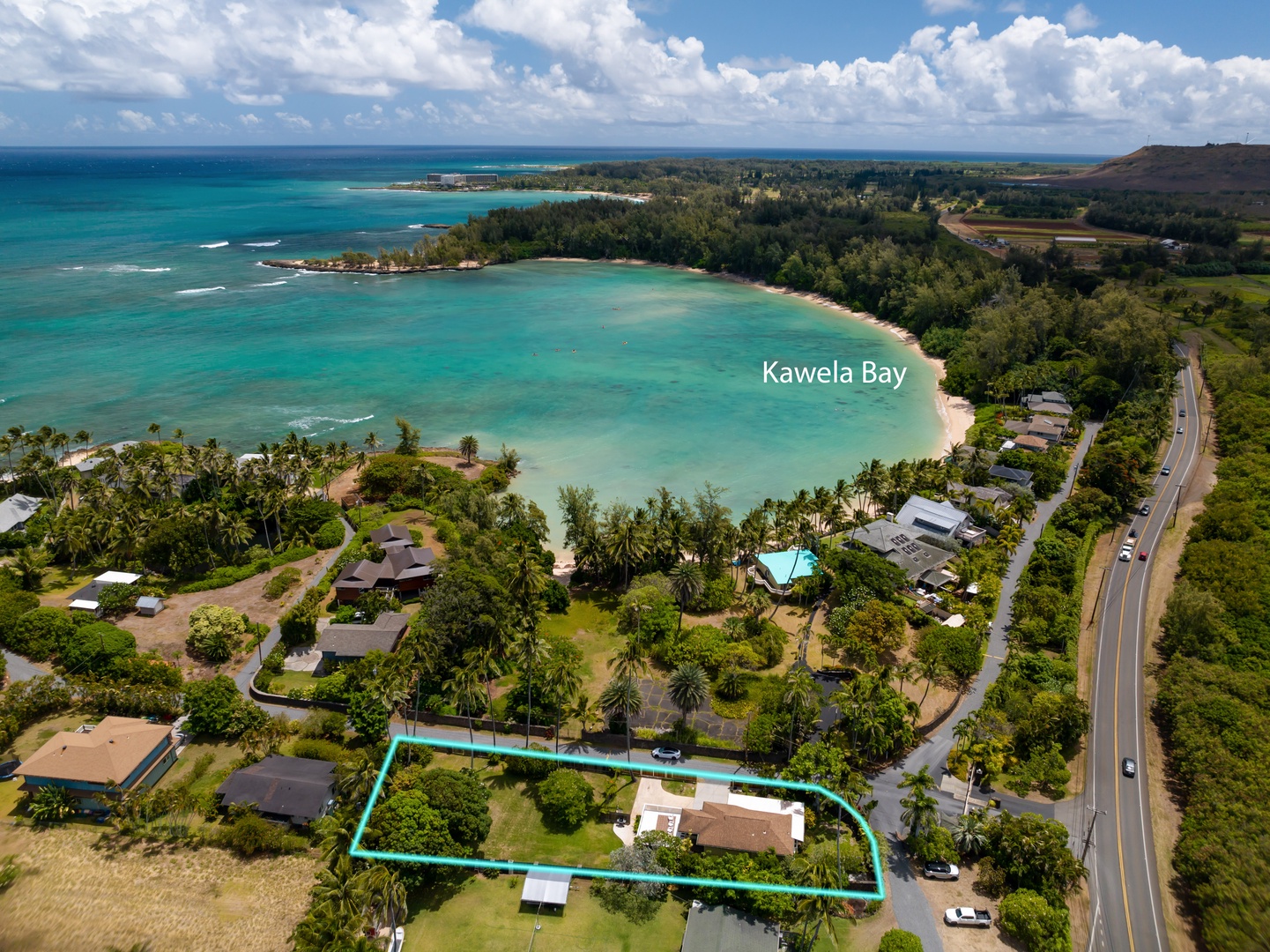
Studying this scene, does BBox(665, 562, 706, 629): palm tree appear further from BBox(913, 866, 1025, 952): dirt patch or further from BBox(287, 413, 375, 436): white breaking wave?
BBox(287, 413, 375, 436): white breaking wave

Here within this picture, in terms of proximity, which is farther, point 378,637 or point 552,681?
point 378,637

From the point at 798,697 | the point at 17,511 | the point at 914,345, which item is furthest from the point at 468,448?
the point at 914,345

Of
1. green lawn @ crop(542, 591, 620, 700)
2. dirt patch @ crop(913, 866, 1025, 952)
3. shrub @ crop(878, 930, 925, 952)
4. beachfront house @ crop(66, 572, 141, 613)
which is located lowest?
green lawn @ crop(542, 591, 620, 700)

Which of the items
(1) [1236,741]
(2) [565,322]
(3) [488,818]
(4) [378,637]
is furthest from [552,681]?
(2) [565,322]

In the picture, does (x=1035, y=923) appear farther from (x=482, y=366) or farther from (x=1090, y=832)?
(x=482, y=366)

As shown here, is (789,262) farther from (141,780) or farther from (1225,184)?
(1225,184)

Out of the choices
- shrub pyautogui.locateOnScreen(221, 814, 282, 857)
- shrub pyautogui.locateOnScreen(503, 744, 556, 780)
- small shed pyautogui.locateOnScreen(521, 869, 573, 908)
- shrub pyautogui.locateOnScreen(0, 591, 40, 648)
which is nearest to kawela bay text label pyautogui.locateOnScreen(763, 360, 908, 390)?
shrub pyautogui.locateOnScreen(503, 744, 556, 780)
